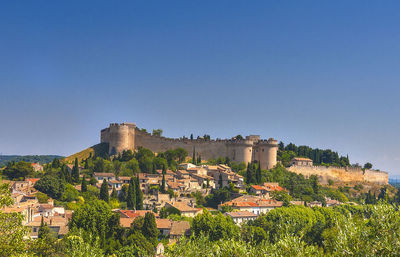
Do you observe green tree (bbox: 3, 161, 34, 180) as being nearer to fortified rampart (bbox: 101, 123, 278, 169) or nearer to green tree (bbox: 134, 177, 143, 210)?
green tree (bbox: 134, 177, 143, 210)

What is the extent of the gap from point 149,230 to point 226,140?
37.4m

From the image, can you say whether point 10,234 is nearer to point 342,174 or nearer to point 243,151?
point 243,151

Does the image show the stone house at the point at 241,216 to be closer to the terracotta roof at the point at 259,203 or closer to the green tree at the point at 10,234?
the terracotta roof at the point at 259,203

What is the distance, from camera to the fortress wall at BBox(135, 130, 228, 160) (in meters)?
69.0

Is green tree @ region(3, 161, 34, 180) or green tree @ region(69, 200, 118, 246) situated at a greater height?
green tree @ region(3, 161, 34, 180)

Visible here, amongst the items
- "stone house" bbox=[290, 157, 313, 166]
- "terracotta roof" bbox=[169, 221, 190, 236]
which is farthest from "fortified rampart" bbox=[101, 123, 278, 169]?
A: "terracotta roof" bbox=[169, 221, 190, 236]

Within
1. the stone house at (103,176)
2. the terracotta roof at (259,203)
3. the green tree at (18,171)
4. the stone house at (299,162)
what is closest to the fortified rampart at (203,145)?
the stone house at (299,162)

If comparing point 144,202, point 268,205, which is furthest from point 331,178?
point 144,202

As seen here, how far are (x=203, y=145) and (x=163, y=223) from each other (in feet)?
110

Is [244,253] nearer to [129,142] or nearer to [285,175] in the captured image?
[285,175]

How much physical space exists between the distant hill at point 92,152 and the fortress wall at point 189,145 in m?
5.21

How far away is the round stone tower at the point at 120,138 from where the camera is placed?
220ft

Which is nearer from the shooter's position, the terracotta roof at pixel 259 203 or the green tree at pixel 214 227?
the green tree at pixel 214 227

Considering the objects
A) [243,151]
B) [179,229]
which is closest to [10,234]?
[179,229]
